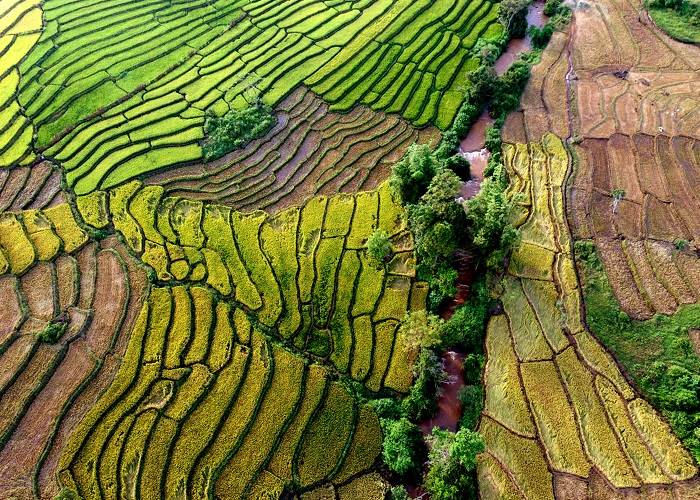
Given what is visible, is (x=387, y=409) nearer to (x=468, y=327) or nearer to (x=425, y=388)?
(x=425, y=388)

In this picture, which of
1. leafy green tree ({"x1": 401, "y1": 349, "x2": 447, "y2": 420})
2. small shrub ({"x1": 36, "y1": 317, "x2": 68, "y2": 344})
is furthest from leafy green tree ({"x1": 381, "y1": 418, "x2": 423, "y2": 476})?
small shrub ({"x1": 36, "y1": 317, "x2": 68, "y2": 344})

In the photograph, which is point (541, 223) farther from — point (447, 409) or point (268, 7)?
point (268, 7)

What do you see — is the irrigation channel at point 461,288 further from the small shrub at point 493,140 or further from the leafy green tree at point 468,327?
the leafy green tree at point 468,327

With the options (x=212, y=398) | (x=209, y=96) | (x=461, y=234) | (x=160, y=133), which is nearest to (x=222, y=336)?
(x=212, y=398)

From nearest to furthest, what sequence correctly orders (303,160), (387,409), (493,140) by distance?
1. (387,409)
2. (303,160)
3. (493,140)

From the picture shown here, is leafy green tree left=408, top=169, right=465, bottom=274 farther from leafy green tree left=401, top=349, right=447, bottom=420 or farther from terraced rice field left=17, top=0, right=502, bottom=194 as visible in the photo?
terraced rice field left=17, top=0, right=502, bottom=194

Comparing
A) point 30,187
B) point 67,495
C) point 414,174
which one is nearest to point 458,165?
point 414,174

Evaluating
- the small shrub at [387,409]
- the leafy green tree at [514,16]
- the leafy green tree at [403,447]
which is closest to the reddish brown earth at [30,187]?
the small shrub at [387,409]
